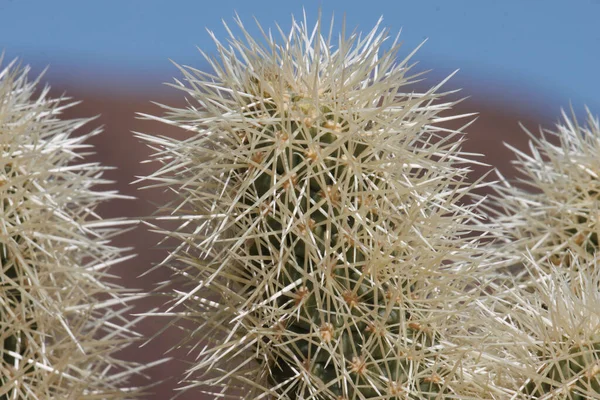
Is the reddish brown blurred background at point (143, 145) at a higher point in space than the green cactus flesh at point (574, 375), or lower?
lower

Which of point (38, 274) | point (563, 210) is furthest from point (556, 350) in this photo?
point (38, 274)

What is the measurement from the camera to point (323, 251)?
1846 mm

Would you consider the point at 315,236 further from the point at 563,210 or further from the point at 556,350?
the point at 563,210

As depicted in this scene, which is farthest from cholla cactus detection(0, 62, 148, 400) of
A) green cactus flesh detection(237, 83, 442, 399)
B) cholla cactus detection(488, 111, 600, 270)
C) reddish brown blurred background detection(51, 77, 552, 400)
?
reddish brown blurred background detection(51, 77, 552, 400)

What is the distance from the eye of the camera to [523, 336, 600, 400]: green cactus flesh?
1830 millimetres

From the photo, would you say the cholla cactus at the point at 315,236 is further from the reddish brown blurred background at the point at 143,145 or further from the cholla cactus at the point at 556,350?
the reddish brown blurred background at the point at 143,145

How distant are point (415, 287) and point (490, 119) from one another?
1687 cm

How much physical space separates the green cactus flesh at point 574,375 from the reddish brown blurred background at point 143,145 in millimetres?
8711

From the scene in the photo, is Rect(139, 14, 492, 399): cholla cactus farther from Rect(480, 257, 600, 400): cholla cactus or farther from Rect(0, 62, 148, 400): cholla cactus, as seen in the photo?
Rect(0, 62, 148, 400): cholla cactus

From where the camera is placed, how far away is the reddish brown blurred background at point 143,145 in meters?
11.9

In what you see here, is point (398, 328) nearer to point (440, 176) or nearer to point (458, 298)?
point (458, 298)

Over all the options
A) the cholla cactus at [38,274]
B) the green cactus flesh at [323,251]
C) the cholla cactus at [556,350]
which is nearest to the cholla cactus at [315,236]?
the green cactus flesh at [323,251]

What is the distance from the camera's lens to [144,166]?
14.1m

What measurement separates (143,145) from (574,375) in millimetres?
13702
